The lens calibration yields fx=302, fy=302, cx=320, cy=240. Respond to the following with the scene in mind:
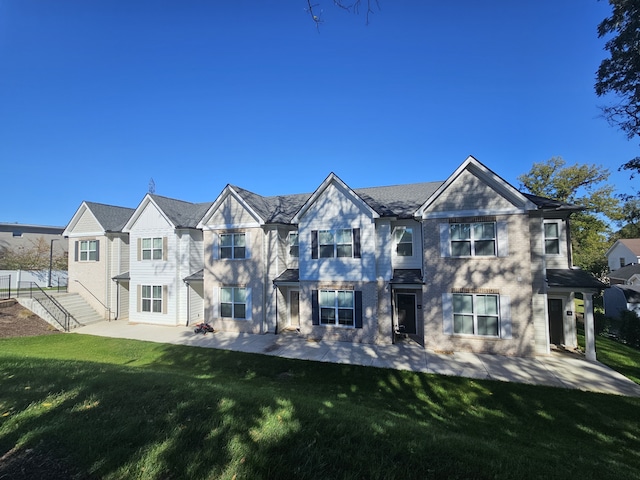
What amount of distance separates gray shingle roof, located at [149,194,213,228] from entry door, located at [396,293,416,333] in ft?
46.2

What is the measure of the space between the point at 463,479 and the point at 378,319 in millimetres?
11752

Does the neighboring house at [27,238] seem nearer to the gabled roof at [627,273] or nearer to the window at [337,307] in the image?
the window at [337,307]

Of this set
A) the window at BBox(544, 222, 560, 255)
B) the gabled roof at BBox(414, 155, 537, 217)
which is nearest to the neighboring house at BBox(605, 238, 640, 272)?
the window at BBox(544, 222, 560, 255)

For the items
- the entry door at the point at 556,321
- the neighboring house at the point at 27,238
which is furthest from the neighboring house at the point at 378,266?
the neighboring house at the point at 27,238

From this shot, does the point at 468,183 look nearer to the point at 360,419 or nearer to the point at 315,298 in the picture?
the point at 315,298

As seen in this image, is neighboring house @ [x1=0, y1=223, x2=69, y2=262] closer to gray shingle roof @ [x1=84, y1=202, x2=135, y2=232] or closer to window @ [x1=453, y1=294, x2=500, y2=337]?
gray shingle roof @ [x1=84, y1=202, x2=135, y2=232]

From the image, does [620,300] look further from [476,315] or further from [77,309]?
[77,309]

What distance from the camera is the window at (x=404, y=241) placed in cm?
1647

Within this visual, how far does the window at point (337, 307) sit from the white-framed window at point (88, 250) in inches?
716

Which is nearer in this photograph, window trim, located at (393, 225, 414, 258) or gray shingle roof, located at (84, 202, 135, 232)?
window trim, located at (393, 225, 414, 258)

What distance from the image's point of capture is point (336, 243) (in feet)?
53.0

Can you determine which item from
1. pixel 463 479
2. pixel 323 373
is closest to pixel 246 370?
pixel 323 373

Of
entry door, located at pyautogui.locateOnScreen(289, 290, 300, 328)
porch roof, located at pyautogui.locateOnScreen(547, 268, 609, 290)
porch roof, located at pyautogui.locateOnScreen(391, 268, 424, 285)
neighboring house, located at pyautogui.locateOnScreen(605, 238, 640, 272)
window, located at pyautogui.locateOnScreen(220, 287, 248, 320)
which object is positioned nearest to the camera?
porch roof, located at pyautogui.locateOnScreen(547, 268, 609, 290)

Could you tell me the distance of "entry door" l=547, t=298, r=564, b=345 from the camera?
14.6 metres
